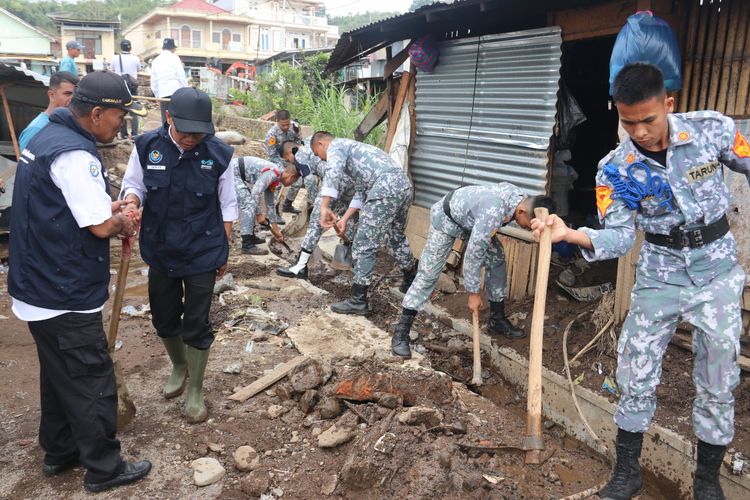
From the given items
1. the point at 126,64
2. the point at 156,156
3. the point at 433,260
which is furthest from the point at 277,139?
the point at 156,156

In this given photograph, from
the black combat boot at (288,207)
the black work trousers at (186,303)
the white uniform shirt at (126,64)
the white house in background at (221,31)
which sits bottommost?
the black combat boot at (288,207)

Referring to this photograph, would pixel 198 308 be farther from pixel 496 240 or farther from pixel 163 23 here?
pixel 163 23

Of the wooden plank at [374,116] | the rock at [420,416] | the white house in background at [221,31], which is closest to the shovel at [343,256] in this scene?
the wooden plank at [374,116]

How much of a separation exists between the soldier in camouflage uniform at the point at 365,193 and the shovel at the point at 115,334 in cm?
262

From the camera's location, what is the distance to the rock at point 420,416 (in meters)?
3.36

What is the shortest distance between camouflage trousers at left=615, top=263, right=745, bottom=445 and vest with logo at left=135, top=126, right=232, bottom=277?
247cm

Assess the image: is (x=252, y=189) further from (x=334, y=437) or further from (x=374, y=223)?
(x=334, y=437)

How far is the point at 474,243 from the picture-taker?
14.6 ft

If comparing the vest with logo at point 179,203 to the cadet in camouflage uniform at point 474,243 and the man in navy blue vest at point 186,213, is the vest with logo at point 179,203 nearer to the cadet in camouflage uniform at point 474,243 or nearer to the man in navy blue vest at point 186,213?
the man in navy blue vest at point 186,213

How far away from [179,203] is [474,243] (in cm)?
226

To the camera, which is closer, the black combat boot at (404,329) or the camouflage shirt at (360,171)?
the black combat boot at (404,329)

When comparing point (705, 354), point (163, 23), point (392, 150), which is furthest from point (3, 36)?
point (705, 354)

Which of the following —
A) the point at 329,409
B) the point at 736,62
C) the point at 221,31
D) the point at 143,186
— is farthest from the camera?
the point at 221,31

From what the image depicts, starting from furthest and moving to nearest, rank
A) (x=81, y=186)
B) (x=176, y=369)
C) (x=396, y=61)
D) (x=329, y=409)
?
1. (x=396, y=61)
2. (x=176, y=369)
3. (x=329, y=409)
4. (x=81, y=186)
